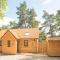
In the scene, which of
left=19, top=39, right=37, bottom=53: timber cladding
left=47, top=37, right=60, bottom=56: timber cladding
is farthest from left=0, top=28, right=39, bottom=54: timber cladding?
left=47, top=37, right=60, bottom=56: timber cladding

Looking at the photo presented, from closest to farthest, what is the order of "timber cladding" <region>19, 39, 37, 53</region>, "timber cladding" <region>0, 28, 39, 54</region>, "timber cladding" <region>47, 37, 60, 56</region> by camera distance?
"timber cladding" <region>47, 37, 60, 56</region>
"timber cladding" <region>0, 28, 39, 54</region>
"timber cladding" <region>19, 39, 37, 53</region>

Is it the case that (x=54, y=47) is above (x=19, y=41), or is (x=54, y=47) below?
below

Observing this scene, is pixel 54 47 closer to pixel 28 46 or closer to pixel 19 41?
pixel 28 46

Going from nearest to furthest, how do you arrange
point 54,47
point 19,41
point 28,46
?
point 54,47 → point 28,46 → point 19,41

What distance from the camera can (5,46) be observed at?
32.5 metres

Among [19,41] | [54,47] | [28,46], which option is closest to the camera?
[54,47]

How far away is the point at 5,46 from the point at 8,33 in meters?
2.59

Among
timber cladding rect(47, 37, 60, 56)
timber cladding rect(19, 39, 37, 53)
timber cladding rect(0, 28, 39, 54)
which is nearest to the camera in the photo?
timber cladding rect(47, 37, 60, 56)

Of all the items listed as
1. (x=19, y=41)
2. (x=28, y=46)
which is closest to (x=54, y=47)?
(x=28, y=46)

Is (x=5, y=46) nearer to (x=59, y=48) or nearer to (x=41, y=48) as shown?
(x=41, y=48)

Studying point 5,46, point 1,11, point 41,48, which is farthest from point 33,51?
point 1,11

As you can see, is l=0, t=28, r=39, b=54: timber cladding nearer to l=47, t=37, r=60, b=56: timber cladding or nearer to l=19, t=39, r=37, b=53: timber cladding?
l=19, t=39, r=37, b=53: timber cladding

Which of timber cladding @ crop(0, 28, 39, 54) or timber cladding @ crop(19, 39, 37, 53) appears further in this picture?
timber cladding @ crop(19, 39, 37, 53)

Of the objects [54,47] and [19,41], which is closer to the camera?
[54,47]
